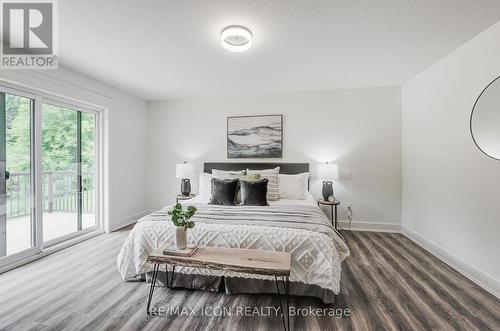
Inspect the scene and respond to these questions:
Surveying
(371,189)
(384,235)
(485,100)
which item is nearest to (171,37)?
(485,100)

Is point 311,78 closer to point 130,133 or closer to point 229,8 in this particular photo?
point 229,8

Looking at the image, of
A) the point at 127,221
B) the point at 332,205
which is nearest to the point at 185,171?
the point at 127,221

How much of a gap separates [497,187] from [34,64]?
5.18m

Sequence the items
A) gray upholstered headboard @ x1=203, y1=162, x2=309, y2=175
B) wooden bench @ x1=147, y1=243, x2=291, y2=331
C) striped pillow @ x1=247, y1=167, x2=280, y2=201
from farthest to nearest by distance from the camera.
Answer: gray upholstered headboard @ x1=203, y1=162, x2=309, y2=175 → striped pillow @ x1=247, y1=167, x2=280, y2=201 → wooden bench @ x1=147, y1=243, x2=291, y2=331

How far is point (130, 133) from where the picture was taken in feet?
14.2

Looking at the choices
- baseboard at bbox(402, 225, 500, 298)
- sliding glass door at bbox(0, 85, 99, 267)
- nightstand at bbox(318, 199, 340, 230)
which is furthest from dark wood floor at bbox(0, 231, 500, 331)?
nightstand at bbox(318, 199, 340, 230)

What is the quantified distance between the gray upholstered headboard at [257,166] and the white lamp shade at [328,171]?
1.13 feet

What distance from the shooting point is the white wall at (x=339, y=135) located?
3883 mm

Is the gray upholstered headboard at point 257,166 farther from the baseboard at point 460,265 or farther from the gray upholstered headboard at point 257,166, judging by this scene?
the baseboard at point 460,265

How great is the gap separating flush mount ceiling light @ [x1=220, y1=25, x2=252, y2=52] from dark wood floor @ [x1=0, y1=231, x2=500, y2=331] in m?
2.44

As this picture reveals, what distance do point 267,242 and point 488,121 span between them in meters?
2.46

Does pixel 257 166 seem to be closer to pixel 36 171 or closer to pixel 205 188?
pixel 205 188

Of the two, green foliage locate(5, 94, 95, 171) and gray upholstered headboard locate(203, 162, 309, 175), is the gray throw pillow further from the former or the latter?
green foliage locate(5, 94, 95, 171)

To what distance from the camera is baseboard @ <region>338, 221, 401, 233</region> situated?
3.87 m
